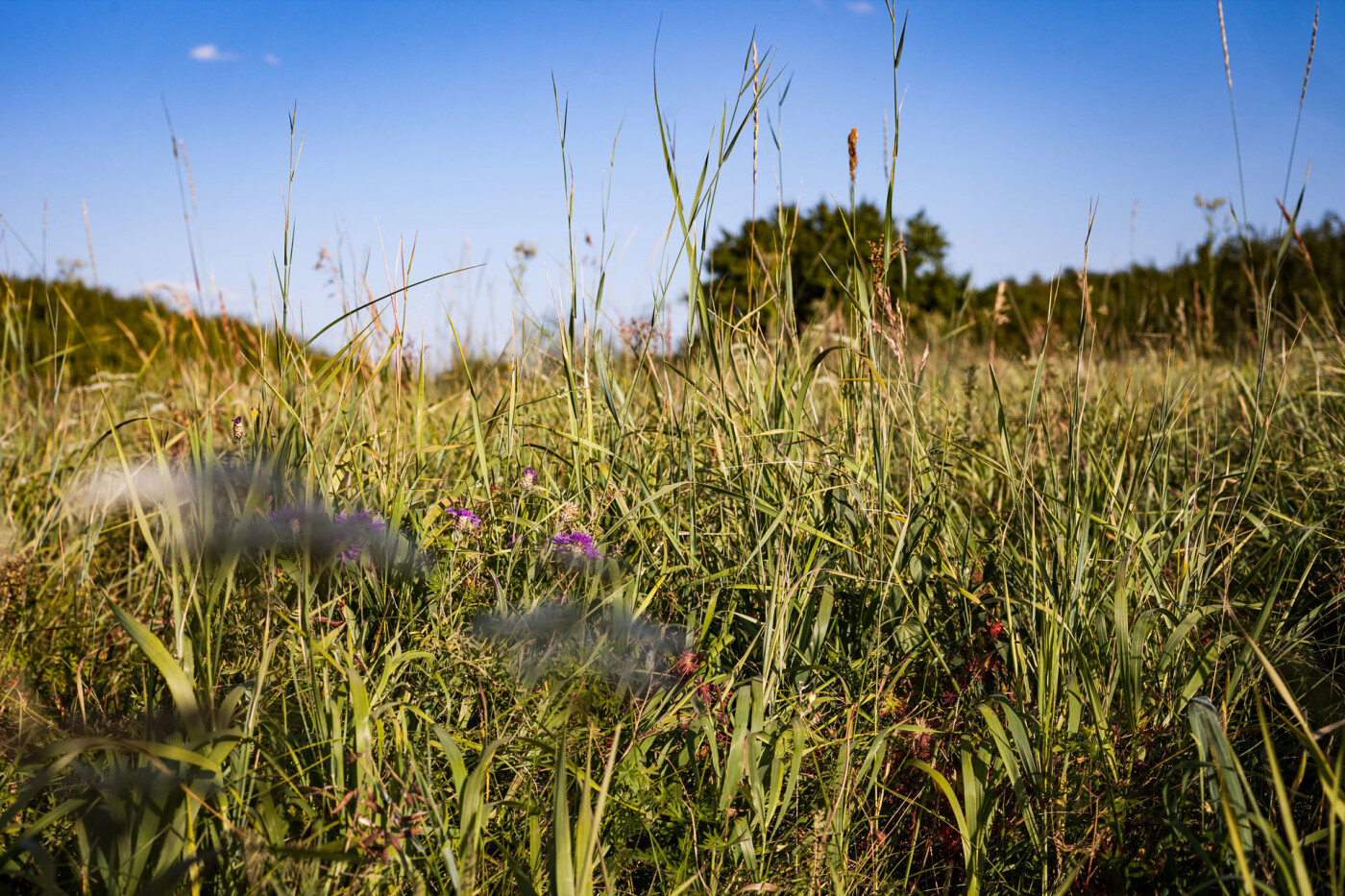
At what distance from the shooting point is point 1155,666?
1.30 meters

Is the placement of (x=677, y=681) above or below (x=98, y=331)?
below

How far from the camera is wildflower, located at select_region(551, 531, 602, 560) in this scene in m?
1.38

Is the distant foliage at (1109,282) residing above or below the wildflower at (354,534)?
above

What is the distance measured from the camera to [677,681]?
1342mm

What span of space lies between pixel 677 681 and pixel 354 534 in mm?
627

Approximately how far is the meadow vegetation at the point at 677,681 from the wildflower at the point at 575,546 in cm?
2

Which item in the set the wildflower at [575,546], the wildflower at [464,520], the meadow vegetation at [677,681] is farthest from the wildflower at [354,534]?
the wildflower at [575,546]

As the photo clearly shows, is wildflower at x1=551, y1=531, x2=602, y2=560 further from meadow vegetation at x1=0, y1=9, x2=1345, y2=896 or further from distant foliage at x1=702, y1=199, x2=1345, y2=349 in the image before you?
distant foliage at x1=702, y1=199, x2=1345, y2=349

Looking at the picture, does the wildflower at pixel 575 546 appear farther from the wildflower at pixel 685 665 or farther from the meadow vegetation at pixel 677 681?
the wildflower at pixel 685 665

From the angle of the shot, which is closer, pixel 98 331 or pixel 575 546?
pixel 575 546

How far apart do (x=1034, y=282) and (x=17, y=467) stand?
1564cm

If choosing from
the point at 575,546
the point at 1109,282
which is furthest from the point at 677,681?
the point at 1109,282

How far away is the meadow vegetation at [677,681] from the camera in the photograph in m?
1.03

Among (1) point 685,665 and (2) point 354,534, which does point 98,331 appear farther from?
(1) point 685,665
